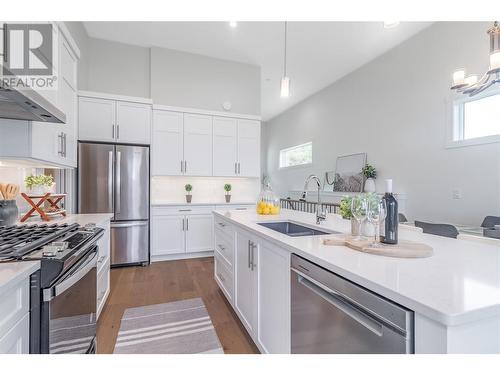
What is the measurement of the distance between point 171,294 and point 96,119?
2692mm

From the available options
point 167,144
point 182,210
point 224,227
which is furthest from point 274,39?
point 224,227

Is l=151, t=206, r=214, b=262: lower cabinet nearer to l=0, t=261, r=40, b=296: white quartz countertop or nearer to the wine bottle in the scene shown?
l=0, t=261, r=40, b=296: white quartz countertop

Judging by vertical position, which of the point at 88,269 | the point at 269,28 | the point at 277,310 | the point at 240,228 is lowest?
the point at 277,310

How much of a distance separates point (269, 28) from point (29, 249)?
4.10 m

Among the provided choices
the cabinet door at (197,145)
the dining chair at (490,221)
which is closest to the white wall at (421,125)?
the dining chair at (490,221)

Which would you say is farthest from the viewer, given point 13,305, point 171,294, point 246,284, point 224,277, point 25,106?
point 171,294

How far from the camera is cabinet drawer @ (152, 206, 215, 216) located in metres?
3.81

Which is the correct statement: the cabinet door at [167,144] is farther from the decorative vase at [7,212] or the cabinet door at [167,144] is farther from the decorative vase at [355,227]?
the decorative vase at [355,227]

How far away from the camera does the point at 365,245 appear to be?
1.15 meters

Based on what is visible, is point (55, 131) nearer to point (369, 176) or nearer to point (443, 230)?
point (443, 230)

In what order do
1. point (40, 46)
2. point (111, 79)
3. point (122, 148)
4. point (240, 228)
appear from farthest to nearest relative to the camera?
1. point (111, 79)
2. point (122, 148)
3. point (240, 228)
4. point (40, 46)

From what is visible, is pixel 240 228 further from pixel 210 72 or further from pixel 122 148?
pixel 210 72

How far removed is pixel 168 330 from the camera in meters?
2.03
